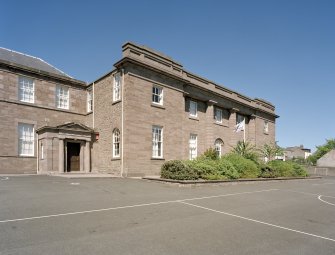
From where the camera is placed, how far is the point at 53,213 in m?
7.98

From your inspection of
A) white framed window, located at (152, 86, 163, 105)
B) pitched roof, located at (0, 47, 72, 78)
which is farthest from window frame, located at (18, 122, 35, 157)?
white framed window, located at (152, 86, 163, 105)

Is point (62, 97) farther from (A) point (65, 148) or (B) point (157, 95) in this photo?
(B) point (157, 95)

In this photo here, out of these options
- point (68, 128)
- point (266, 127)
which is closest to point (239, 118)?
point (266, 127)

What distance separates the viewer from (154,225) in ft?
23.5

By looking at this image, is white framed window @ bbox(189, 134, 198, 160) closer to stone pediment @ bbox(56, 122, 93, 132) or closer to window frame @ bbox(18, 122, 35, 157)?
stone pediment @ bbox(56, 122, 93, 132)

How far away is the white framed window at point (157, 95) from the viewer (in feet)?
75.3

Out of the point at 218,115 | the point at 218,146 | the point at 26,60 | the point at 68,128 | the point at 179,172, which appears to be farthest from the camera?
the point at 218,115

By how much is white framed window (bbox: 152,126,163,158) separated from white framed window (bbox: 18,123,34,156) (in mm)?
9454

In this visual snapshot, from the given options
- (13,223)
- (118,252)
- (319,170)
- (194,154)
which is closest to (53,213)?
(13,223)

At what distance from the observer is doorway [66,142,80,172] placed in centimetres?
2296

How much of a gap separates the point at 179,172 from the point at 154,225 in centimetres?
1013

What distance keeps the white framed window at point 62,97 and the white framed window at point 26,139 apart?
3063 mm

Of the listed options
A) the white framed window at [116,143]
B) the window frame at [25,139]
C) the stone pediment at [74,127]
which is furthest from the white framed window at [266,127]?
the window frame at [25,139]

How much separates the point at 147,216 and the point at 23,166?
17288 millimetres
